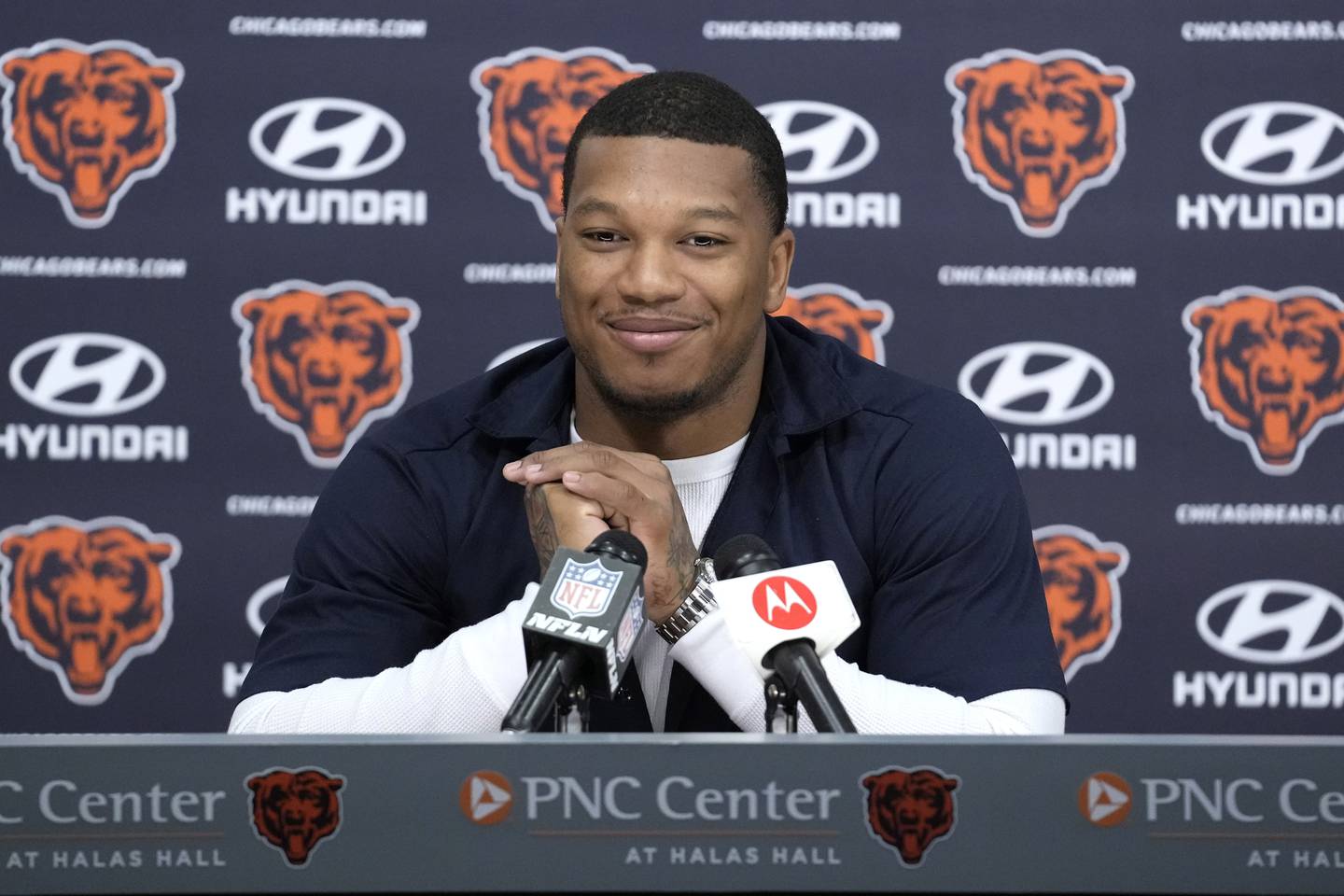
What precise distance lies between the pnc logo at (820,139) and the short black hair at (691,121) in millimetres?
1184

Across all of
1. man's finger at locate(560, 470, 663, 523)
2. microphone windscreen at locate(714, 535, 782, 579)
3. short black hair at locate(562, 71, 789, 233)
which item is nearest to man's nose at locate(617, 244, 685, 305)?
short black hair at locate(562, 71, 789, 233)

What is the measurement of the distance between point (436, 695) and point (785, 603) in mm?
514

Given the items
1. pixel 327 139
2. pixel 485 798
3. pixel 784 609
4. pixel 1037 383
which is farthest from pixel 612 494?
pixel 327 139

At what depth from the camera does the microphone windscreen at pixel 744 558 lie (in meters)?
1.25

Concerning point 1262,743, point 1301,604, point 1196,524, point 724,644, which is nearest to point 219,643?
point 724,644

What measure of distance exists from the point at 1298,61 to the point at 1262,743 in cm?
264

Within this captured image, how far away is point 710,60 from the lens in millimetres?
3043

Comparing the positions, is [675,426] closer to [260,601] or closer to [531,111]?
[531,111]

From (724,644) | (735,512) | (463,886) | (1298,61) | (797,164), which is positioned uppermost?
(1298,61)

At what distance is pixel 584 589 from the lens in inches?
44.1

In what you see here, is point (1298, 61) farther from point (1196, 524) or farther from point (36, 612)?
point (36, 612)

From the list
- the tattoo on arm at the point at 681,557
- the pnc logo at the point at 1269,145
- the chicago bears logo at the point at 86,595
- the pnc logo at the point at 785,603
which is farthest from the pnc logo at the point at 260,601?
the pnc logo at the point at 1269,145

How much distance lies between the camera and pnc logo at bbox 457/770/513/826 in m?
0.79

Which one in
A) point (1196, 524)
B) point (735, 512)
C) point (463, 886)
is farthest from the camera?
point (1196, 524)
